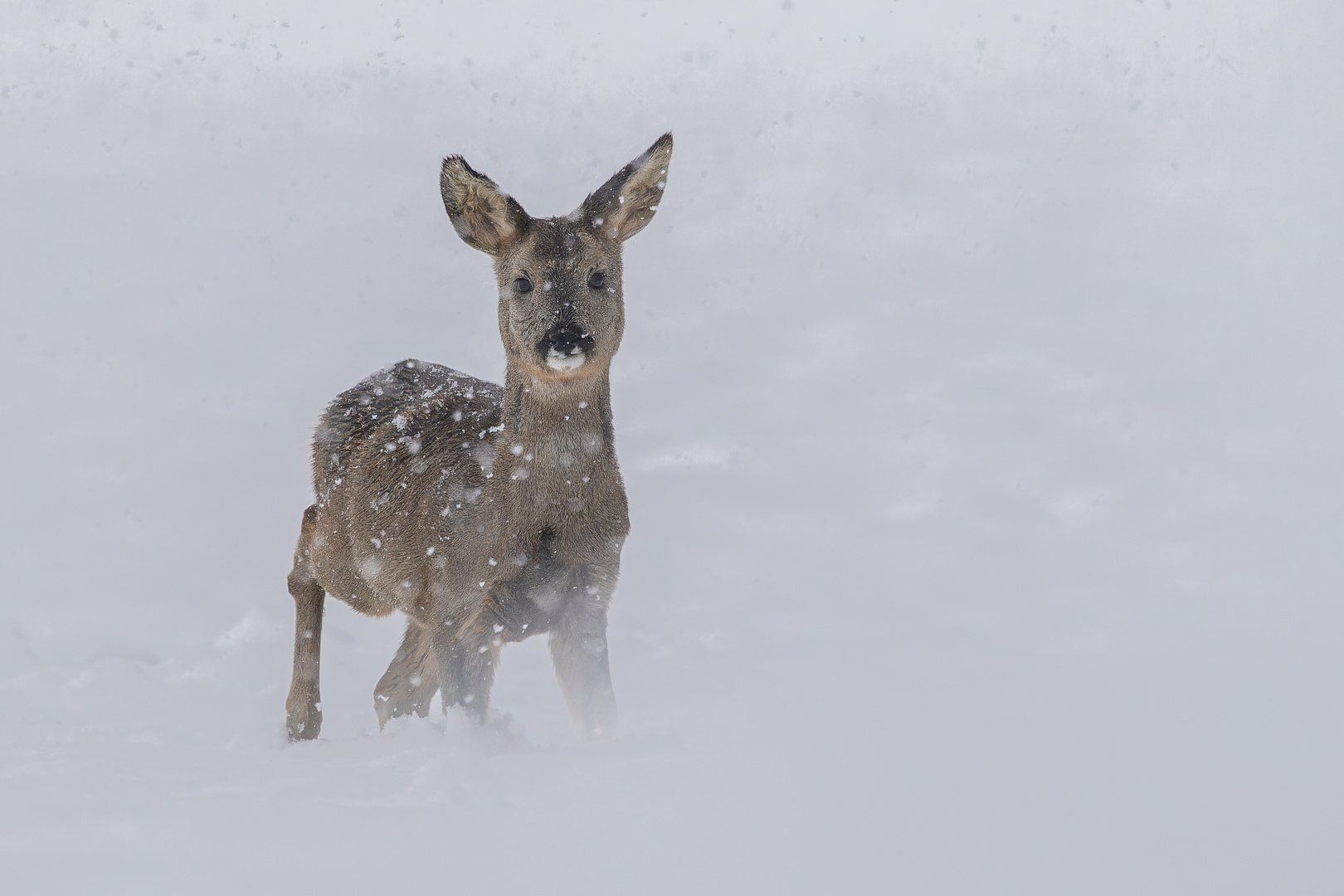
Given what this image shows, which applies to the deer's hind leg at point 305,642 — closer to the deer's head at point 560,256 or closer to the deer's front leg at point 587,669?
the deer's front leg at point 587,669

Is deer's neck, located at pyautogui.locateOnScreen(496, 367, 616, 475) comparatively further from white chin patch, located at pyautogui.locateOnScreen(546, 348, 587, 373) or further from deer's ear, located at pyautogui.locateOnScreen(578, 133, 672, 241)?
deer's ear, located at pyautogui.locateOnScreen(578, 133, 672, 241)

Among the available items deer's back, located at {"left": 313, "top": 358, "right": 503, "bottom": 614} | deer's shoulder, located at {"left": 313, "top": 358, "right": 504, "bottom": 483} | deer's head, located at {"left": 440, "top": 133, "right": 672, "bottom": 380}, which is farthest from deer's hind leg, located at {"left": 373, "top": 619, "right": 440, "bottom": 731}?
deer's head, located at {"left": 440, "top": 133, "right": 672, "bottom": 380}

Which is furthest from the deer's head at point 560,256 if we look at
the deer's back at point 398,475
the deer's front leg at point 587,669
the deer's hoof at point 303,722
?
the deer's hoof at point 303,722

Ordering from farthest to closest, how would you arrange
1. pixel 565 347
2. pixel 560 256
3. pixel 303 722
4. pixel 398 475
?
pixel 303 722 < pixel 398 475 < pixel 560 256 < pixel 565 347

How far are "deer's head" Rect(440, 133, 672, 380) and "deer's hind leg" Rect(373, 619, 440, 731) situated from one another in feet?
7.41

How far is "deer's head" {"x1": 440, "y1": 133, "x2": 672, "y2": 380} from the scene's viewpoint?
6.11 metres

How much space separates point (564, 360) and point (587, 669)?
1601 millimetres

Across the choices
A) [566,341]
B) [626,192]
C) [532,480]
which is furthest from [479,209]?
[532,480]

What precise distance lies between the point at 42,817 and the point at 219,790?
687 millimetres

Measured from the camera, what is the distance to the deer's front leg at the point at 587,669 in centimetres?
647

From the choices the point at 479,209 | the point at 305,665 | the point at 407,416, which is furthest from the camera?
the point at 305,665

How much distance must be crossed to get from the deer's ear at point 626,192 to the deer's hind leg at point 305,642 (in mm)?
2676

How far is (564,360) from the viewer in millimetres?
5961

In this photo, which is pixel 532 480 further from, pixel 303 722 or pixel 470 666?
pixel 303 722
